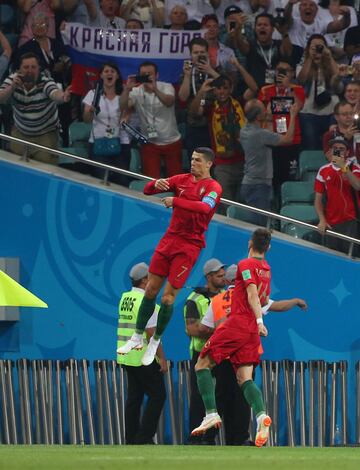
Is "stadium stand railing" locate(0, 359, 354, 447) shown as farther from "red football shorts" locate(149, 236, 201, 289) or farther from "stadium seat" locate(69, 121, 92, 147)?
"red football shorts" locate(149, 236, 201, 289)

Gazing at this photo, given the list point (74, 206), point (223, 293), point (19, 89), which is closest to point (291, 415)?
point (223, 293)

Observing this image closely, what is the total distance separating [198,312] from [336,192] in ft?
7.62

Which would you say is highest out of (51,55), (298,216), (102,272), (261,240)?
(51,55)

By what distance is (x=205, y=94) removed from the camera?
18281mm

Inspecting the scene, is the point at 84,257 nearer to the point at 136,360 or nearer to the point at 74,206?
the point at 74,206

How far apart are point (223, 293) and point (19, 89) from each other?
159 inches

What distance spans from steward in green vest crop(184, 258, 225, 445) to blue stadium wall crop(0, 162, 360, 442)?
130 cm

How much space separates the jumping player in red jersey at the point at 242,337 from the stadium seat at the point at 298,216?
3.44m

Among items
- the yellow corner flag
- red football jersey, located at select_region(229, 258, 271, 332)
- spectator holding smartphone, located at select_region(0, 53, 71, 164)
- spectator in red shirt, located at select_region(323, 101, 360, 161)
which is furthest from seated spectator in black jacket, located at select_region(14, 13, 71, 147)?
red football jersey, located at select_region(229, 258, 271, 332)

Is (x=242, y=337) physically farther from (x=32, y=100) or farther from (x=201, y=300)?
(x=32, y=100)

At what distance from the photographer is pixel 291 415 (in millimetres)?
17500

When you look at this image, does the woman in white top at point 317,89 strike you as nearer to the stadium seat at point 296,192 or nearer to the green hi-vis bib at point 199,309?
the stadium seat at point 296,192

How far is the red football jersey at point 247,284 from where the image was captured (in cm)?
1423

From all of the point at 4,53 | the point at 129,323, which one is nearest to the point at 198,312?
the point at 129,323
